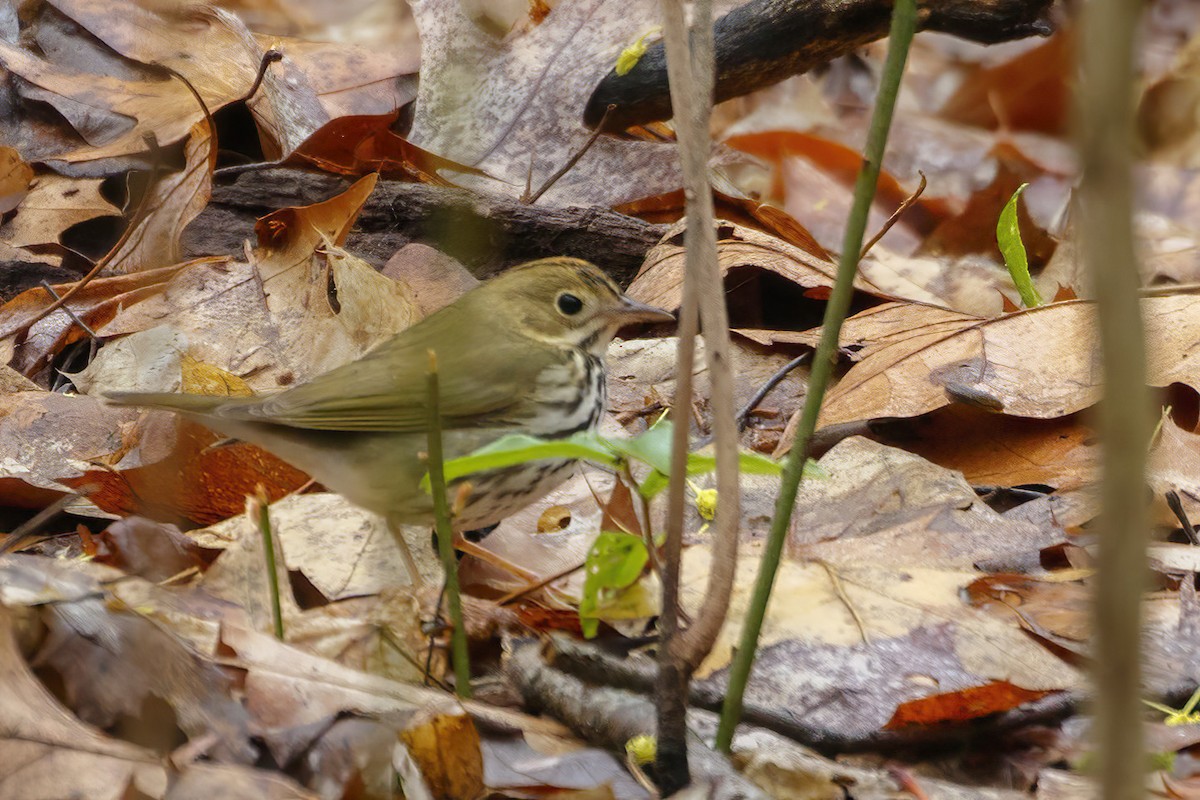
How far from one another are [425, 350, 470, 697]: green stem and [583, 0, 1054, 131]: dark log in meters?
2.91

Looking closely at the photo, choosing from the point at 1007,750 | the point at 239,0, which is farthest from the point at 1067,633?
the point at 239,0

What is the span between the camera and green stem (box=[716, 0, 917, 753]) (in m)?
1.88

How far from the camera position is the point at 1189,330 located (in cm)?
418

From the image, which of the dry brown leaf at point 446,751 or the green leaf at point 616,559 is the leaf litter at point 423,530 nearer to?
the dry brown leaf at point 446,751

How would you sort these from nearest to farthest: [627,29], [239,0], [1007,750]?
1. [1007,750]
2. [627,29]
3. [239,0]

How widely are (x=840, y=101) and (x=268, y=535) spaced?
24.3ft

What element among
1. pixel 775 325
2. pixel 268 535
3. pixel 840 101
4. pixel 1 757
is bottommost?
pixel 1 757

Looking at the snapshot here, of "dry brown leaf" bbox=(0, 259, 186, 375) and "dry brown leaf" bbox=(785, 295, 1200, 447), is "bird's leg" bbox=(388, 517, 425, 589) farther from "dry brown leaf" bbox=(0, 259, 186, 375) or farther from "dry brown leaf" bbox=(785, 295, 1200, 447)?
"dry brown leaf" bbox=(0, 259, 186, 375)

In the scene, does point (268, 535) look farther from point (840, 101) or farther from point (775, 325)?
point (840, 101)

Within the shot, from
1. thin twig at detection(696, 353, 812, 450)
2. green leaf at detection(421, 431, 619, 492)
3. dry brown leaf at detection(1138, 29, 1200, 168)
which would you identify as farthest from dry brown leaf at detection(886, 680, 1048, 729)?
dry brown leaf at detection(1138, 29, 1200, 168)

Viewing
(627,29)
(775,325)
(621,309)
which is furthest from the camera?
(627,29)

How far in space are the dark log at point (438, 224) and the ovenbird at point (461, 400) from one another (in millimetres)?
879

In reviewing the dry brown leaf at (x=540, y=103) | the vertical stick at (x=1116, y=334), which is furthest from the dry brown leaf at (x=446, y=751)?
the dry brown leaf at (x=540, y=103)

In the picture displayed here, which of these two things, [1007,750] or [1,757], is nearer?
[1,757]
